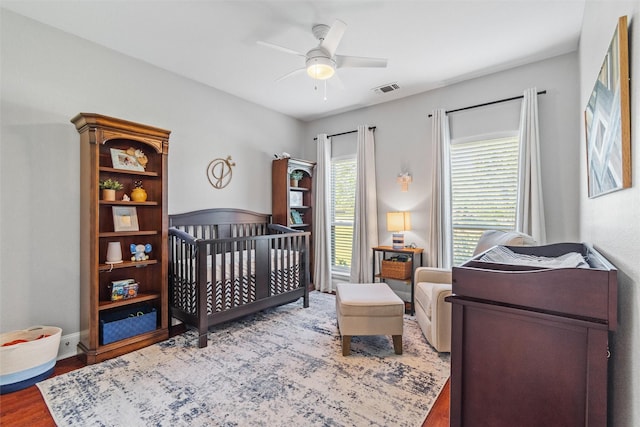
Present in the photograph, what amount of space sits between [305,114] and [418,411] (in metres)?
4.01

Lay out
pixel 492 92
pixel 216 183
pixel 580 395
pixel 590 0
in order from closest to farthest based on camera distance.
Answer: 1. pixel 580 395
2. pixel 590 0
3. pixel 492 92
4. pixel 216 183

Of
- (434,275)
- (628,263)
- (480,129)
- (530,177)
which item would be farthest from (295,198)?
(628,263)

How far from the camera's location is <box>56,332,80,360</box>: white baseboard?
2.39 m

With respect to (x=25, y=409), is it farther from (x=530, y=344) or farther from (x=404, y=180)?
(x=404, y=180)

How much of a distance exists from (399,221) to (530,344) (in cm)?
261

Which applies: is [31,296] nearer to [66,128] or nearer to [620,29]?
[66,128]

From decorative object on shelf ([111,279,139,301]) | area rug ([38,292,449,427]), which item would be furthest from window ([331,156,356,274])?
decorative object on shelf ([111,279,139,301])

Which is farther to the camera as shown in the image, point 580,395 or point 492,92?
point 492,92

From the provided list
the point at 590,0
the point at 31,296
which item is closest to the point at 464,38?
the point at 590,0

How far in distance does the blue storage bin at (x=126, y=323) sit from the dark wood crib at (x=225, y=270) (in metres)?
0.25

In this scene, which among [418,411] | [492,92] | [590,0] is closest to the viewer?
[418,411]

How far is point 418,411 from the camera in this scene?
1.72 m

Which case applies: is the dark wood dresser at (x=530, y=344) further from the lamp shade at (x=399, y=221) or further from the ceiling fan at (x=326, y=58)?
the lamp shade at (x=399, y=221)

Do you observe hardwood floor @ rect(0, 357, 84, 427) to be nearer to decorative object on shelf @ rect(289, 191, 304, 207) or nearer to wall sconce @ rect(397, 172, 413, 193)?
decorative object on shelf @ rect(289, 191, 304, 207)
